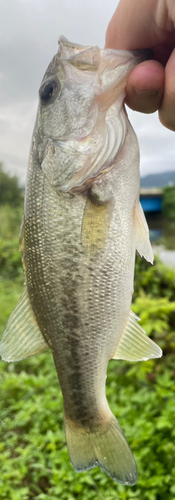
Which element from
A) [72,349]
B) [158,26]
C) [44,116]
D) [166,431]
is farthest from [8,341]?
[166,431]

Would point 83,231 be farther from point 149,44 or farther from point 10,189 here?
point 10,189

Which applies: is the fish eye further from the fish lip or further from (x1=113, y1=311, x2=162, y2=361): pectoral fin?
(x1=113, y1=311, x2=162, y2=361): pectoral fin

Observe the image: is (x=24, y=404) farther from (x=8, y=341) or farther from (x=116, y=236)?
(x=116, y=236)

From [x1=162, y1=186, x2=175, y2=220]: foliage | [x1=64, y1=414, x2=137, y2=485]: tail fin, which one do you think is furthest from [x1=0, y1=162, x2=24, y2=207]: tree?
[x1=64, y1=414, x2=137, y2=485]: tail fin

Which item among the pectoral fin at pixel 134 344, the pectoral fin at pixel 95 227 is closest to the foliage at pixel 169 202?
the pectoral fin at pixel 134 344

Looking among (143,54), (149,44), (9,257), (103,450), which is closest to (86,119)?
(143,54)

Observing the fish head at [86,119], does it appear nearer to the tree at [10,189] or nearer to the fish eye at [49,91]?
the fish eye at [49,91]
